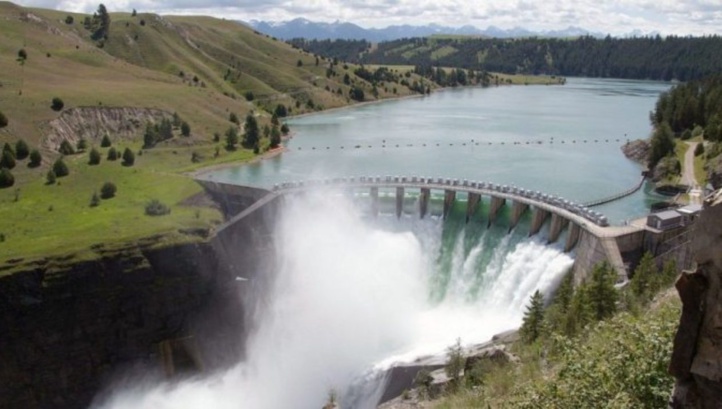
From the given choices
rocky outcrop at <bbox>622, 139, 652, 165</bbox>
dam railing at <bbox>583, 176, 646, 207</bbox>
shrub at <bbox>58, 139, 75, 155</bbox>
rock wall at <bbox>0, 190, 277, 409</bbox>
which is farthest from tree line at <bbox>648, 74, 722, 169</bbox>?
shrub at <bbox>58, 139, 75, 155</bbox>

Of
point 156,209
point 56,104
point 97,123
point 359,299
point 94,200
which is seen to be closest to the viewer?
point 359,299

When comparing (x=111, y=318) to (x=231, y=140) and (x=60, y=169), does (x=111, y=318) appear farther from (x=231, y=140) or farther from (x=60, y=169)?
(x=231, y=140)

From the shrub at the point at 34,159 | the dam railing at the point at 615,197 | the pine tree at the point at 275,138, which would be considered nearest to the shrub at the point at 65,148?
the shrub at the point at 34,159

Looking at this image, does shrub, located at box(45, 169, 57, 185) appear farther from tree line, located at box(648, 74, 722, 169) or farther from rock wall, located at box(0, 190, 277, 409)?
tree line, located at box(648, 74, 722, 169)

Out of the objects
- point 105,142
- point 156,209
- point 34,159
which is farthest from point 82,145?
point 156,209

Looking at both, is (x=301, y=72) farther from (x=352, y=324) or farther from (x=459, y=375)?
(x=459, y=375)

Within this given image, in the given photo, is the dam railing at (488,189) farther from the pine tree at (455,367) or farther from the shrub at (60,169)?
the shrub at (60,169)
